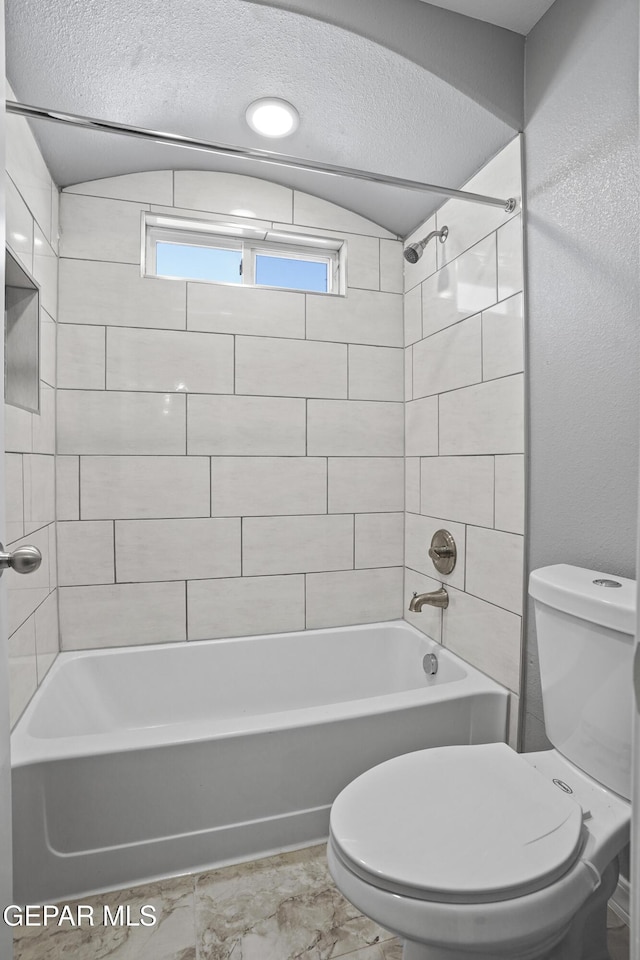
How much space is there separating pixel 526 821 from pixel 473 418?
127 cm

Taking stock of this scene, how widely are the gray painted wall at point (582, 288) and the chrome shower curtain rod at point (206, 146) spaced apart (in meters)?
0.25

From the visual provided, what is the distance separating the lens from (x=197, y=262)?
2.24 metres

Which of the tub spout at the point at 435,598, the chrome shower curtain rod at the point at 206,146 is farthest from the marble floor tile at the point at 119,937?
the chrome shower curtain rod at the point at 206,146

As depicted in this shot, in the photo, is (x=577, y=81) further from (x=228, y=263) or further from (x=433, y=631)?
(x=433, y=631)

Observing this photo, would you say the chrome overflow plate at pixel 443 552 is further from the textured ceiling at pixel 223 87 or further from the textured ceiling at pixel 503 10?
the textured ceiling at pixel 503 10

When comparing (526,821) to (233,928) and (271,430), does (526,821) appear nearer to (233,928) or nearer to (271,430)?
(233,928)

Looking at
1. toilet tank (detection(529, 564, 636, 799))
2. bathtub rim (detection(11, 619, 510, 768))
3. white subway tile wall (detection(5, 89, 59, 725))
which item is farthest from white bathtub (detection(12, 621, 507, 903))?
toilet tank (detection(529, 564, 636, 799))

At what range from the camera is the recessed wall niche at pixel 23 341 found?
1678mm

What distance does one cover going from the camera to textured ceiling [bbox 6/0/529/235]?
4.63ft

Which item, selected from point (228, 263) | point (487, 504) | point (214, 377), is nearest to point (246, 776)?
point (487, 504)

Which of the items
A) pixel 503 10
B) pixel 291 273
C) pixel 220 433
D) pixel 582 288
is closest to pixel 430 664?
A: pixel 220 433

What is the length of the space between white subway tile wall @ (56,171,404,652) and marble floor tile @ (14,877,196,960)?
91 centimetres

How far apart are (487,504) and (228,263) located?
1519mm

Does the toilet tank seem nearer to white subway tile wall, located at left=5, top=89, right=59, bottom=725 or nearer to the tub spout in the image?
the tub spout
